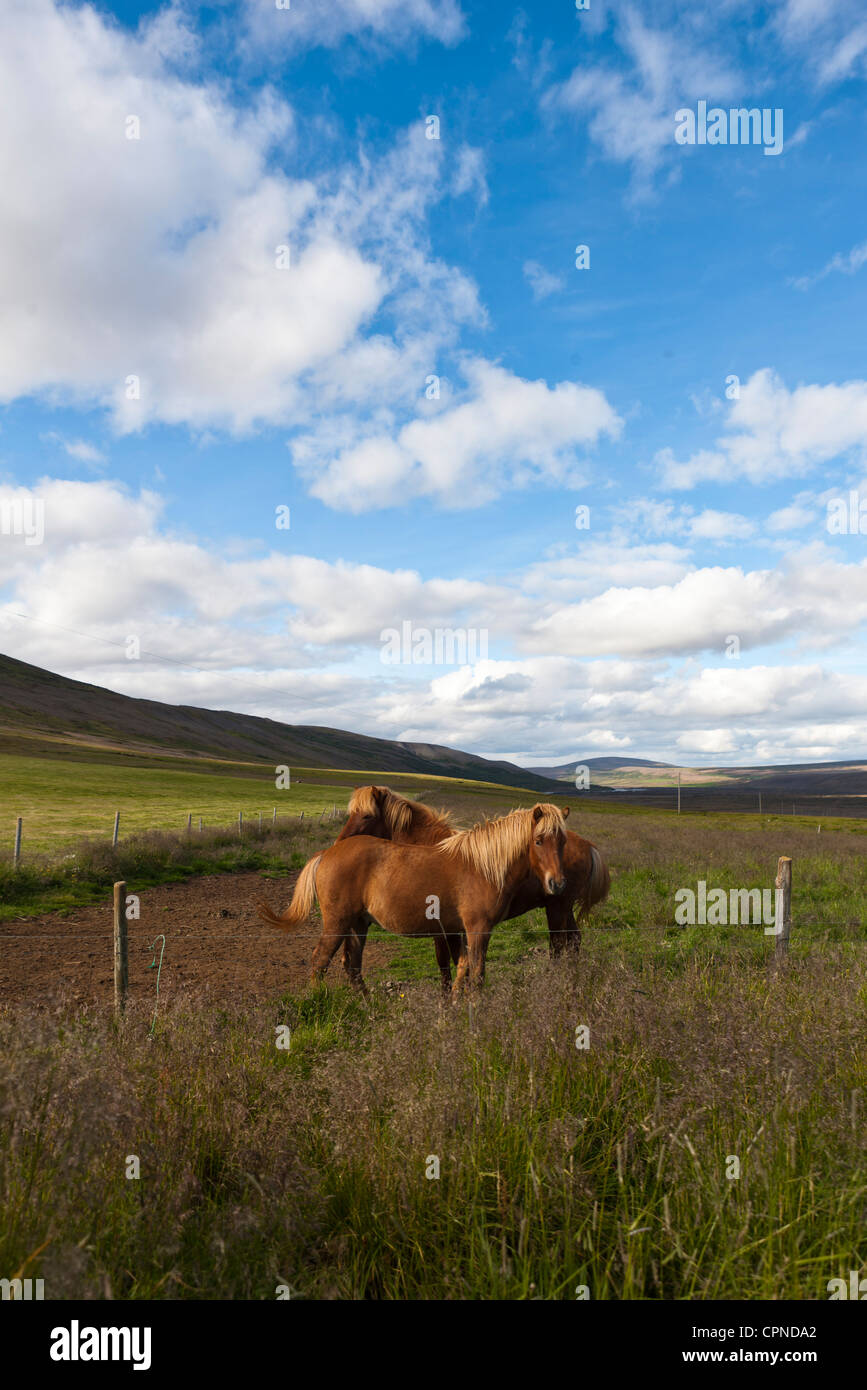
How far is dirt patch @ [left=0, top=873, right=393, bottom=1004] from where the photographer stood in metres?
8.70

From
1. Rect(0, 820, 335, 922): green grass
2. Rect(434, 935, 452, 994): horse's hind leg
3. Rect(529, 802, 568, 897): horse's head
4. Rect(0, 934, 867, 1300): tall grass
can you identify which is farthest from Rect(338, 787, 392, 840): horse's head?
Rect(0, 820, 335, 922): green grass

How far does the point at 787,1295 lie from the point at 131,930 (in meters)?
12.0

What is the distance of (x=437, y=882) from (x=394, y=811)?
1567 mm

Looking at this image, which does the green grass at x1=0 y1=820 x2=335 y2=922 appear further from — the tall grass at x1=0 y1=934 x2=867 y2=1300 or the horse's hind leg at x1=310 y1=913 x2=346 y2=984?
the tall grass at x1=0 y1=934 x2=867 y2=1300

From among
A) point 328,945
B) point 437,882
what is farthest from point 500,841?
point 328,945

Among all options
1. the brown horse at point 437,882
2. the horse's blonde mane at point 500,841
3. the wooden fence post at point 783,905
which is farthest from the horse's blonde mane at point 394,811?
the wooden fence post at point 783,905

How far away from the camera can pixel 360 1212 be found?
2.80 metres

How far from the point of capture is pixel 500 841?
6.81m

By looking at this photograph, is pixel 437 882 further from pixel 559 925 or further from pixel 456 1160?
pixel 456 1160

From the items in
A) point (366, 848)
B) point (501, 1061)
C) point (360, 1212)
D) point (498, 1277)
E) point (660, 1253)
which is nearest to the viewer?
point (498, 1277)
